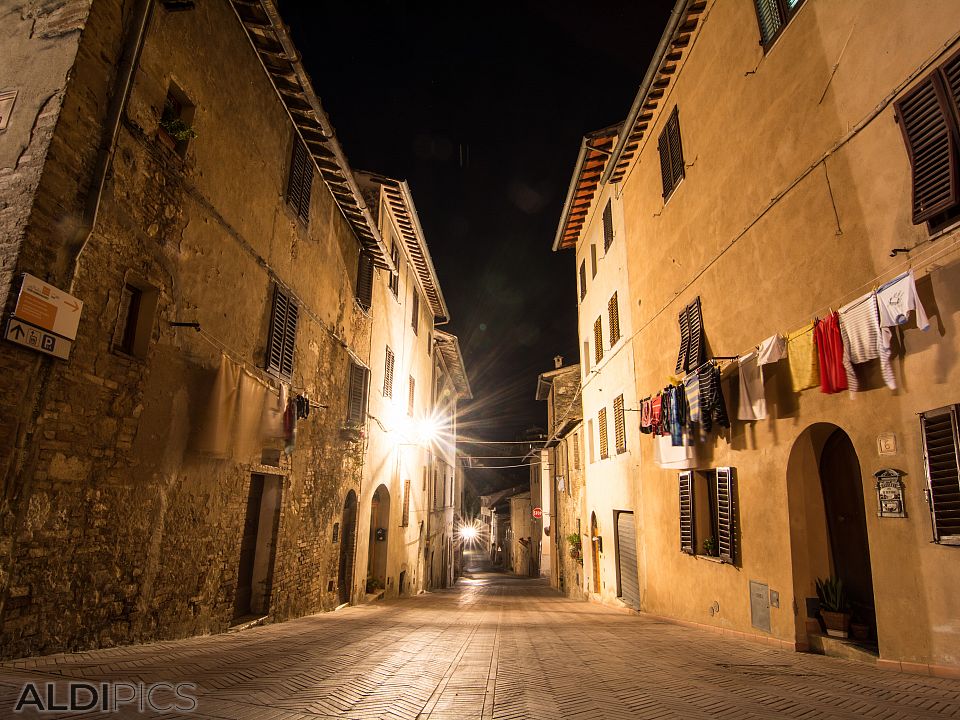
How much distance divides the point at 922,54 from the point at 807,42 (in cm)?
203

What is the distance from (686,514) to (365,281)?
10341mm

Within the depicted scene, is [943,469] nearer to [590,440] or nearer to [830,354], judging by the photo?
[830,354]

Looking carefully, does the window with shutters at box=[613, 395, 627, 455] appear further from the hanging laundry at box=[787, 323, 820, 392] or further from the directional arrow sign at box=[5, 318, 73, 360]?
the directional arrow sign at box=[5, 318, 73, 360]

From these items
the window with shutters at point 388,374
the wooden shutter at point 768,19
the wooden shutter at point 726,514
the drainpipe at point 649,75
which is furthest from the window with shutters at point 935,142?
the window with shutters at point 388,374

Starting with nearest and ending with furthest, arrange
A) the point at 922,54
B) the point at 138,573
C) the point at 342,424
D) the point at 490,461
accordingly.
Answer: the point at 922,54 → the point at 138,573 → the point at 342,424 → the point at 490,461

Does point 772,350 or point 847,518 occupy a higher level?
point 772,350

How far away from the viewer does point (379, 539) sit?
17781 millimetres

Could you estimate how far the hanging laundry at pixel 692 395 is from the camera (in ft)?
29.8

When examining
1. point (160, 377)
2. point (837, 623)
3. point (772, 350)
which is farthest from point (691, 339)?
point (160, 377)

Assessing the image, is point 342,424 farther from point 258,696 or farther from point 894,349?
point 894,349

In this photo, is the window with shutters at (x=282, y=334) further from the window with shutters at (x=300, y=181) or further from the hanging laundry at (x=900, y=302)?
the hanging laundry at (x=900, y=302)

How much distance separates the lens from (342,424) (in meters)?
13.8

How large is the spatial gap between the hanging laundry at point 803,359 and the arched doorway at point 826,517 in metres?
0.75

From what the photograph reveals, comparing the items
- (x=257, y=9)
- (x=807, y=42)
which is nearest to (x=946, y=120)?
(x=807, y=42)
